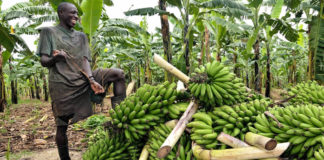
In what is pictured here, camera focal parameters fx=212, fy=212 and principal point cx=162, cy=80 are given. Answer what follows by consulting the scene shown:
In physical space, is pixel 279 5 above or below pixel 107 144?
above

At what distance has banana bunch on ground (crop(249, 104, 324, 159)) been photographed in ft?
3.01

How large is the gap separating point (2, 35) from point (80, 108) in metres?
3.29

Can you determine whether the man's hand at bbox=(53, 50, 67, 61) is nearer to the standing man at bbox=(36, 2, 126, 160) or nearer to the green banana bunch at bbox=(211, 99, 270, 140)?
the standing man at bbox=(36, 2, 126, 160)

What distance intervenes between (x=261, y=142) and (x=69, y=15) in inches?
79.6

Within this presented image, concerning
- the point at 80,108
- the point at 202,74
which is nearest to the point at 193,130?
the point at 202,74

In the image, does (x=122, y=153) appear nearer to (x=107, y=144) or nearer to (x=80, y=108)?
(x=107, y=144)

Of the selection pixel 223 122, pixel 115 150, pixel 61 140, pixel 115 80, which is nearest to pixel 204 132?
pixel 223 122

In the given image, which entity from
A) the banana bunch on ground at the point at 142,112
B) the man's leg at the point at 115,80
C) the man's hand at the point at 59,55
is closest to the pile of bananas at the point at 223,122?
the banana bunch on ground at the point at 142,112

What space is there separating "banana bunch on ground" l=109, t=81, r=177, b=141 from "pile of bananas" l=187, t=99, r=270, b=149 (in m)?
0.25

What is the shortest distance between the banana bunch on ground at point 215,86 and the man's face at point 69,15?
1511mm

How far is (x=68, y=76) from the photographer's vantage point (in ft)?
6.67

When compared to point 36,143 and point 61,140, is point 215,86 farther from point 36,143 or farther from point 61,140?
point 36,143

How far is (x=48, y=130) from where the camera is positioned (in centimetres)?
456

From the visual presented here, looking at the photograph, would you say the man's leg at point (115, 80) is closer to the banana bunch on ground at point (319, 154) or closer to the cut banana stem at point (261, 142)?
the cut banana stem at point (261, 142)
